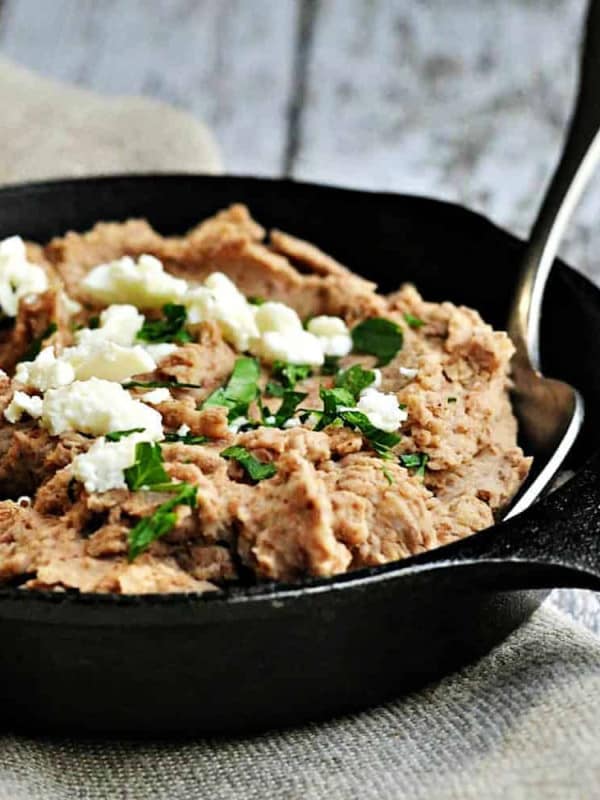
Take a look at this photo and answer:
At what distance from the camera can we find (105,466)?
3.19 meters

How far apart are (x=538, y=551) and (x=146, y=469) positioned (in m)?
0.94

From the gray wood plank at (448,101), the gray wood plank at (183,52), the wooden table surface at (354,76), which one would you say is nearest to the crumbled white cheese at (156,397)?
the gray wood plank at (448,101)

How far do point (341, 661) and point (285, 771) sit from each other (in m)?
0.30

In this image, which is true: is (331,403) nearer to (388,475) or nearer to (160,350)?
(388,475)

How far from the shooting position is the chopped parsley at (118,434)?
3283 millimetres

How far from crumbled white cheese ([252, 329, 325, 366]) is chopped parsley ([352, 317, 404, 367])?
6.4 inches

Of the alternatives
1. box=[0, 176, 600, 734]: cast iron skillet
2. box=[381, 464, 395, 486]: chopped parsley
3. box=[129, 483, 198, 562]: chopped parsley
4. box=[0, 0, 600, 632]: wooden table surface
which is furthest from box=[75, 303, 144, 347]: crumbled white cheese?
box=[0, 0, 600, 632]: wooden table surface

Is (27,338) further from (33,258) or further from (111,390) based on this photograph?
(111,390)

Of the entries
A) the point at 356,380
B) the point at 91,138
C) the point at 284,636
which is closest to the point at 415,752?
the point at 284,636

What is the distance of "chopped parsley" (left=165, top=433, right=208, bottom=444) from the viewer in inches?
134

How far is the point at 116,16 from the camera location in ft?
26.9

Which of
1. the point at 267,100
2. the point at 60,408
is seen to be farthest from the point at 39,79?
the point at 60,408

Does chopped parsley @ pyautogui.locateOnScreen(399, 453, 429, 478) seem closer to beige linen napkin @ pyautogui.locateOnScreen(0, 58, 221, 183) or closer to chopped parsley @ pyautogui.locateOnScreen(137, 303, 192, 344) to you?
chopped parsley @ pyautogui.locateOnScreen(137, 303, 192, 344)

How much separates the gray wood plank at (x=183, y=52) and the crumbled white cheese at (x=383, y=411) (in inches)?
150
